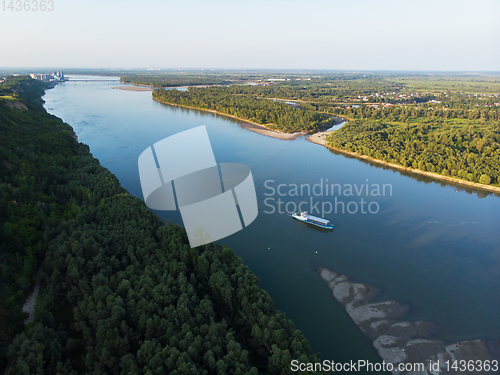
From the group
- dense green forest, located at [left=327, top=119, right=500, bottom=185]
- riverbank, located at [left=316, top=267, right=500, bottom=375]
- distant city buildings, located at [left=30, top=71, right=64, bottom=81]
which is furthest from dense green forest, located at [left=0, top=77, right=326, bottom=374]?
distant city buildings, located at [left=30, top=71, right=64, bottom=81]

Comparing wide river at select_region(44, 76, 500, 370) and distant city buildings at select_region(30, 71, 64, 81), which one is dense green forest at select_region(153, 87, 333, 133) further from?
distant city buildings at select_region(30, 71, 64, 81)

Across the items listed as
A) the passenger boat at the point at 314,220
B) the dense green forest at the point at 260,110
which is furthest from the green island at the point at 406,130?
the passenger boat at the point at 314,220

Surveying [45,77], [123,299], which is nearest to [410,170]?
[123,299]

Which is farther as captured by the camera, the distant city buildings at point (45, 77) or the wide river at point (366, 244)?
the distant city buildings at point (45, 77)

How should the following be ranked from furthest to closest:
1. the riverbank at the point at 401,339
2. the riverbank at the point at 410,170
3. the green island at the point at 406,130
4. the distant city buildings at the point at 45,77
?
the distant city buildings at the point at 45,77 → the green island at the point at 406,130 → the riverbank at the point at 410,170 → the riverbank at the point at 401,339

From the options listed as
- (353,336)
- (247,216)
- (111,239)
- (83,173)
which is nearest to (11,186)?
(83,173)

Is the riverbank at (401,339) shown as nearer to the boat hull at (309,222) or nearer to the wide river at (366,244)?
the wide river at (366,244)
